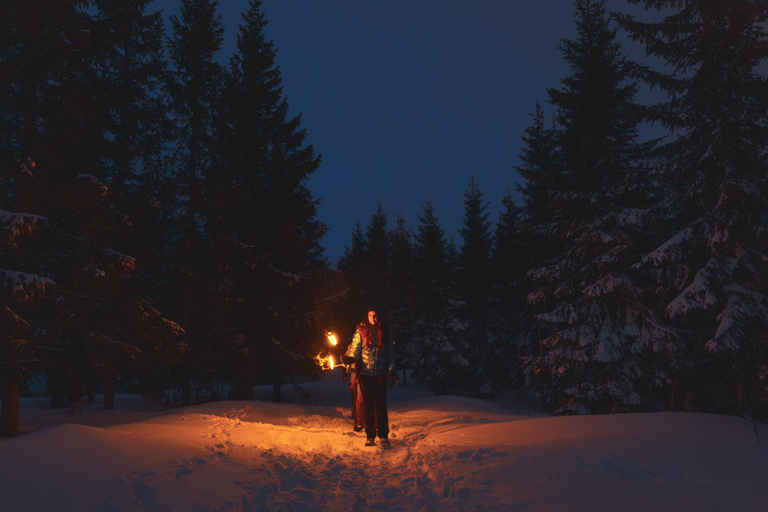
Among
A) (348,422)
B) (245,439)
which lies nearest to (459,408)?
(348,422)

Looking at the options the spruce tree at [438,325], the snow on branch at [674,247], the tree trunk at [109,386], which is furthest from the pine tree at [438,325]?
the tree trunk at [109,386]

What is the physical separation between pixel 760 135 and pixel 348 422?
12.0 metres

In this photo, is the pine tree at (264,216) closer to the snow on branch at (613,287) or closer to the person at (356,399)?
the person at (356,399)

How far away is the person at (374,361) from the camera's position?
7.71 m

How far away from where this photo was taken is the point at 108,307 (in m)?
11.3

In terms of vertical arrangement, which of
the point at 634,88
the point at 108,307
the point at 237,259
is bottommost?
the point at 108,307

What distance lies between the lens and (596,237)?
1299cm

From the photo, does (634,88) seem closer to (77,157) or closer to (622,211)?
(622,211)

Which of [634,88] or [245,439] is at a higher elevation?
[634,88]

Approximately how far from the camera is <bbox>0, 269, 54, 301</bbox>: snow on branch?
6770 mm

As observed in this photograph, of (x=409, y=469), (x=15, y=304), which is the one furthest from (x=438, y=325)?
(x=15, y=304)

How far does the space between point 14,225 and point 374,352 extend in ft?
20.5

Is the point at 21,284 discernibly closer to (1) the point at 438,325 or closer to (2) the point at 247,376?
(2) the point at 247,376

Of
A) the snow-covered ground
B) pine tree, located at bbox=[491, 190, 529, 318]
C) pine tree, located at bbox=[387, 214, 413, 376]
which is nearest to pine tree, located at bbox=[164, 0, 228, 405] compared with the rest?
the snow-covered ground
